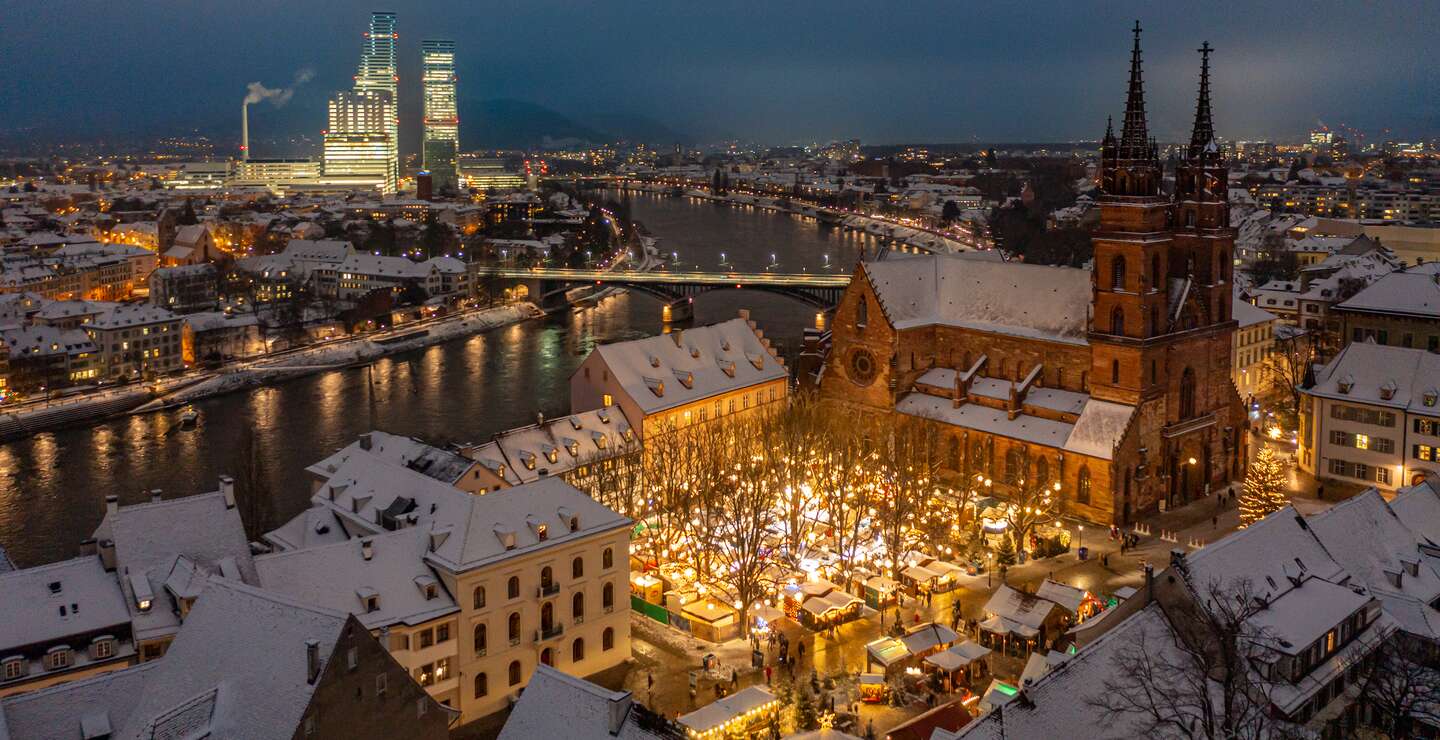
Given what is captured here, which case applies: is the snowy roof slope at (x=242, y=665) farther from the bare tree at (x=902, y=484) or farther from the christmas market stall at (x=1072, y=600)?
the bare tree at (x=902, y=484)

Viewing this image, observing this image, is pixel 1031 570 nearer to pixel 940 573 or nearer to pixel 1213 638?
pixel 940 573

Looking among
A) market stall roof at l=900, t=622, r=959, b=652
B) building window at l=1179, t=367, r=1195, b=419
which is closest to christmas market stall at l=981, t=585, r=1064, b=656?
market stall roof at l=900, t=622, r=959, b=652

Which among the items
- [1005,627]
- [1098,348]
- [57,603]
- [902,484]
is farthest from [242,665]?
[1098,348]

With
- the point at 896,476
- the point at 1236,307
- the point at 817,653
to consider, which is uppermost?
the point at 1236,307

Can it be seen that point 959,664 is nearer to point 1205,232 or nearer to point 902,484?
point 902,484

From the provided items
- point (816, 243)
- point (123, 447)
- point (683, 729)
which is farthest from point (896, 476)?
point (816, 243)

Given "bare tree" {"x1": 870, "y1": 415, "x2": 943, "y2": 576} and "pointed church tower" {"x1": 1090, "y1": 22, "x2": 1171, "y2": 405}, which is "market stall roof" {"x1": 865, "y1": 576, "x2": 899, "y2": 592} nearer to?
"bare tree" {"x1": 870, "y1": 415, "x2": 943, "y2": 576}
